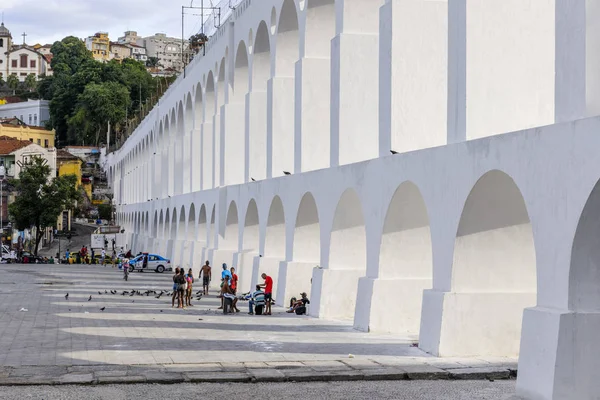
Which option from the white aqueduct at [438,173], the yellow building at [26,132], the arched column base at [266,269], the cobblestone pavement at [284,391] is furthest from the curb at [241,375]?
the yellow building at [26,132]

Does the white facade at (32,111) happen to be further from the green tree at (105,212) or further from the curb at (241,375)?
the curb at (241,375)

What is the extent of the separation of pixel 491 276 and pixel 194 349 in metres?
4.88

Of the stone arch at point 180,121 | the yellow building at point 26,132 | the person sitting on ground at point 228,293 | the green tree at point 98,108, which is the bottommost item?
the person sitting on ground at point 228,293

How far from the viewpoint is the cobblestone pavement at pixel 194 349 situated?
13203 millimetres

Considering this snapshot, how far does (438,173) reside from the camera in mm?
15734

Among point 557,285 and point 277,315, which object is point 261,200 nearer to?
point 277,315

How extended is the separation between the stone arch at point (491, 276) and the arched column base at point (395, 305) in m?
3.22

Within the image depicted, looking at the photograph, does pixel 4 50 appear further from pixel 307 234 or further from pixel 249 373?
pixel 249 373

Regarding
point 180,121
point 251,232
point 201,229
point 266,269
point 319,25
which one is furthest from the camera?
point 180,121

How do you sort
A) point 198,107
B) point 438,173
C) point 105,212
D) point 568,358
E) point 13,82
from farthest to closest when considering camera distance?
point 13,82 < point 105,212 < point 198,107 < point 438,173 < point 568,358

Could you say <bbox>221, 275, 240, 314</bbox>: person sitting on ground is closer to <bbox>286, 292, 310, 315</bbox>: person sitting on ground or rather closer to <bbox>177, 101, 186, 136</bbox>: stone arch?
<bbox>286, 292, 310, 315</bbox>: person sitting on ground

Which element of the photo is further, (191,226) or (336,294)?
(191,226)

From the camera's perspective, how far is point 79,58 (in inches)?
5177

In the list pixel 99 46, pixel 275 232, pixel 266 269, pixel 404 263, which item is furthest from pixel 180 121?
pixel 99 46
